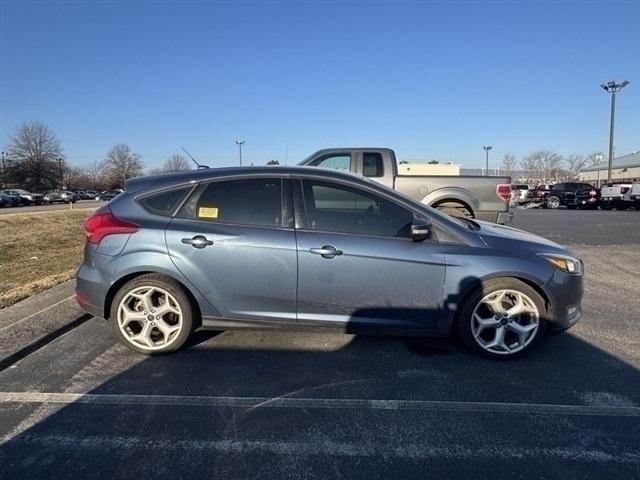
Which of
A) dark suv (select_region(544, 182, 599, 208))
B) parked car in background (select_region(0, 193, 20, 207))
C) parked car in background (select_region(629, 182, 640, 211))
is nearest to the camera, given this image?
parked car in background (select_region(629, 182, 640, 211))

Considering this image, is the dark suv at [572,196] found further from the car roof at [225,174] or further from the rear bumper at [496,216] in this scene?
the car roof at [225,174]

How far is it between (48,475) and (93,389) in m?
1.01

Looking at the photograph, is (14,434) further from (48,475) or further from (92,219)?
(92,219)

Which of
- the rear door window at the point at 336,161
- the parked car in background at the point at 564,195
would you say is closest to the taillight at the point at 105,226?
the rear door window at the point at 336,161

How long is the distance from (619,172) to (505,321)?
90694 mm

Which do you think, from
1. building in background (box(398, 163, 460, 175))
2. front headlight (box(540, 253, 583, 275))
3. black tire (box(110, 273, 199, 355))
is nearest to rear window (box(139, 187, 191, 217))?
black tire (box(110, 273, 199, 355))

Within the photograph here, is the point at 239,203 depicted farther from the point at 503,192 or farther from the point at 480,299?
the point at 503,192

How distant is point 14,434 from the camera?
2727 mm

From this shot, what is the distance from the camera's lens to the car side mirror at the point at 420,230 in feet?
11.9

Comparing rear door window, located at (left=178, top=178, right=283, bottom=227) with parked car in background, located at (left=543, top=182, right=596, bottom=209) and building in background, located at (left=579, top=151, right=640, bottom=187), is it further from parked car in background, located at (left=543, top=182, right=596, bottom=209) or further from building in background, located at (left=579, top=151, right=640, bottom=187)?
building in background, located at (left=579, top=151, right=640, bottom=187)

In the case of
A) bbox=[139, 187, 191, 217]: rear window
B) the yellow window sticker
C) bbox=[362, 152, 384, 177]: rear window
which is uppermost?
bbox=[362, 152, 384, 177]: rear window

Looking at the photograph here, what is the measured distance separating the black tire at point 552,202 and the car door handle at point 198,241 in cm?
3335

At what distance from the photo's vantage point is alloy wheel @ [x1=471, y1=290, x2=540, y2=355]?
3.75 m

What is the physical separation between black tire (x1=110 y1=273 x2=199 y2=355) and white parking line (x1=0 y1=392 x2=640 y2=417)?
27.0 inches
